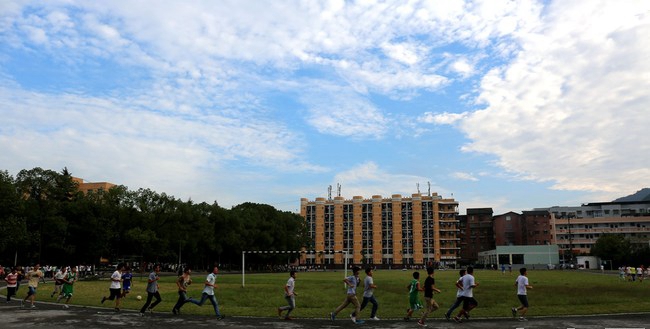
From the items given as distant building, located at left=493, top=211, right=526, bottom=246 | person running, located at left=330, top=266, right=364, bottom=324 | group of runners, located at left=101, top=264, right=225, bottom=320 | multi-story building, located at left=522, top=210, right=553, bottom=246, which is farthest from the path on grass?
distant building, located at left=493, top=211, right=526, bottom=246

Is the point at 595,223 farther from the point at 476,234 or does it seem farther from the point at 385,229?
the point at 385,229

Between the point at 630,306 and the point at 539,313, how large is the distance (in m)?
6.04

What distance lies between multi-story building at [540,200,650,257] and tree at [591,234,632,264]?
2629cm

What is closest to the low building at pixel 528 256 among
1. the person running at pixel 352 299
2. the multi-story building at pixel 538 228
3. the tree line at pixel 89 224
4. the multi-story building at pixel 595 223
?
the multi-story building at pixel 595 223

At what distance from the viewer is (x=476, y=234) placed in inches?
6201

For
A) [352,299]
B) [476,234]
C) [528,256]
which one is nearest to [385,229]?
[476,234]

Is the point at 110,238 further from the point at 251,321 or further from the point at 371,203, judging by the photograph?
the point at 371,203

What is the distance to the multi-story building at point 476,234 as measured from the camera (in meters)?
156

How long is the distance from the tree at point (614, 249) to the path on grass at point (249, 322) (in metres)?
98.1

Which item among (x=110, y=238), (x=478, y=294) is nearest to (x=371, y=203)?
(x=110, y=238)

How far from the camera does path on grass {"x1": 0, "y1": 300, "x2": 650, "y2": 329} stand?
17.3 meters

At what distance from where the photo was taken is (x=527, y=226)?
146 m

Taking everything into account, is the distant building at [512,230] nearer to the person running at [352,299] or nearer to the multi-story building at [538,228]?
the multi-story building at [538,228]

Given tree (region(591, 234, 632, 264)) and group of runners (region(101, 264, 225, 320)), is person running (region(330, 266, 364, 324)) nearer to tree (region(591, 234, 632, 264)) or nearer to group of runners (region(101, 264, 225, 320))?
group of runners (region(101, 264, 225, 320))
